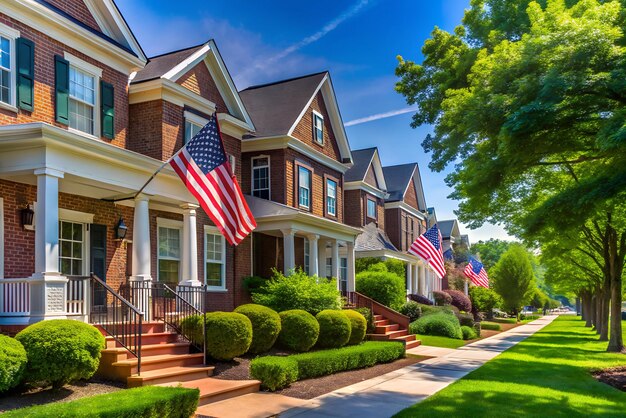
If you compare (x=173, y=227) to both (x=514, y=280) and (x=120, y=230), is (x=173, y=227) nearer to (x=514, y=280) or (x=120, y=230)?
(x=120, y=230)

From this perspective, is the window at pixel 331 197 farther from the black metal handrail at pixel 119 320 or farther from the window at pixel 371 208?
the black metal handrail at pixel 119 320

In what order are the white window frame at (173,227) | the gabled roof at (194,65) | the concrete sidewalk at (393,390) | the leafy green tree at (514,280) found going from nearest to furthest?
the concrete sidewalk at (393,390) → the white window frame at (173,227) → the gabled roof at (194,65) → the leafy green tree at (514,280)

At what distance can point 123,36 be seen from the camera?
1517cm

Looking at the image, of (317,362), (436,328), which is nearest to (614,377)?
(317,362)

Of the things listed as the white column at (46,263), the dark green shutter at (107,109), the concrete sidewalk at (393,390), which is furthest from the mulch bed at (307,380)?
the dark green shutter at (107,109)

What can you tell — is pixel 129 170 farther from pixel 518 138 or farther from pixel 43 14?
pixel 518 138

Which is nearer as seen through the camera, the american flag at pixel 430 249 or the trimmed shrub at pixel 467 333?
the american flag at pixel 430 249

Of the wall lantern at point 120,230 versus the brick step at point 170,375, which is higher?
the wall lantern at point 120,230

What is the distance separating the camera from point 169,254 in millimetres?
16203

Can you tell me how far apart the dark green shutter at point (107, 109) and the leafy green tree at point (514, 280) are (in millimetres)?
47322

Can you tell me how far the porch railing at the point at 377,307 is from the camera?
74.5ft

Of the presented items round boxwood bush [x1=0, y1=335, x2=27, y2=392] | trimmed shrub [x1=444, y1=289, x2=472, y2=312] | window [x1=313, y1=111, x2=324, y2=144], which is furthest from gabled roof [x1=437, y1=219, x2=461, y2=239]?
round boxwood bush [x1=0, y1=335, x2=27, y2=392]

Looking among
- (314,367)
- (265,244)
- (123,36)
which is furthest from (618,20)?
(265,244)

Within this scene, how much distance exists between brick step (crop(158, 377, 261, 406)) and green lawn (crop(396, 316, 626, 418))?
3.11 meters
